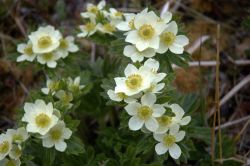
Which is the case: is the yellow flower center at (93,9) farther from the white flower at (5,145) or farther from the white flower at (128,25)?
the white flower at (5,145)

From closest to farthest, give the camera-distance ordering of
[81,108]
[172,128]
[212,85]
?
[172,128] < [81,108] < [212,85]

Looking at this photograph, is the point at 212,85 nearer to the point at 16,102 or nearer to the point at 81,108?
the point at 81,108

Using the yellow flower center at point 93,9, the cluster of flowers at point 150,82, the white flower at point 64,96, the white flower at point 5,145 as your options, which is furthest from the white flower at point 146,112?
the yellow flower center at point 93,9

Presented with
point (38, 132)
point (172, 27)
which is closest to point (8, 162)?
point (38, 132)

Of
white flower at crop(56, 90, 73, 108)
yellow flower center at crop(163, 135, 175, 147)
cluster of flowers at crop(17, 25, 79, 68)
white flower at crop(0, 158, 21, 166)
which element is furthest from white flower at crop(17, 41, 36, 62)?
yellow flower center at crop(163, 135, 175, 147)

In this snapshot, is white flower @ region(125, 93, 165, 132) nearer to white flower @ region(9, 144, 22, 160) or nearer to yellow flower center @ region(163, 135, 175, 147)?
yellow flower center @ region(163, 135, 175, 147)

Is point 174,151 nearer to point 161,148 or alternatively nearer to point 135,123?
point 161,148

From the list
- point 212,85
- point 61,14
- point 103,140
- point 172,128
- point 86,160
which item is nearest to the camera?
point 172,128

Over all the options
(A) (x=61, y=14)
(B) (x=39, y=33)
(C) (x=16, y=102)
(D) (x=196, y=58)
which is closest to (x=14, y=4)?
(A) (x=61, y=14)
